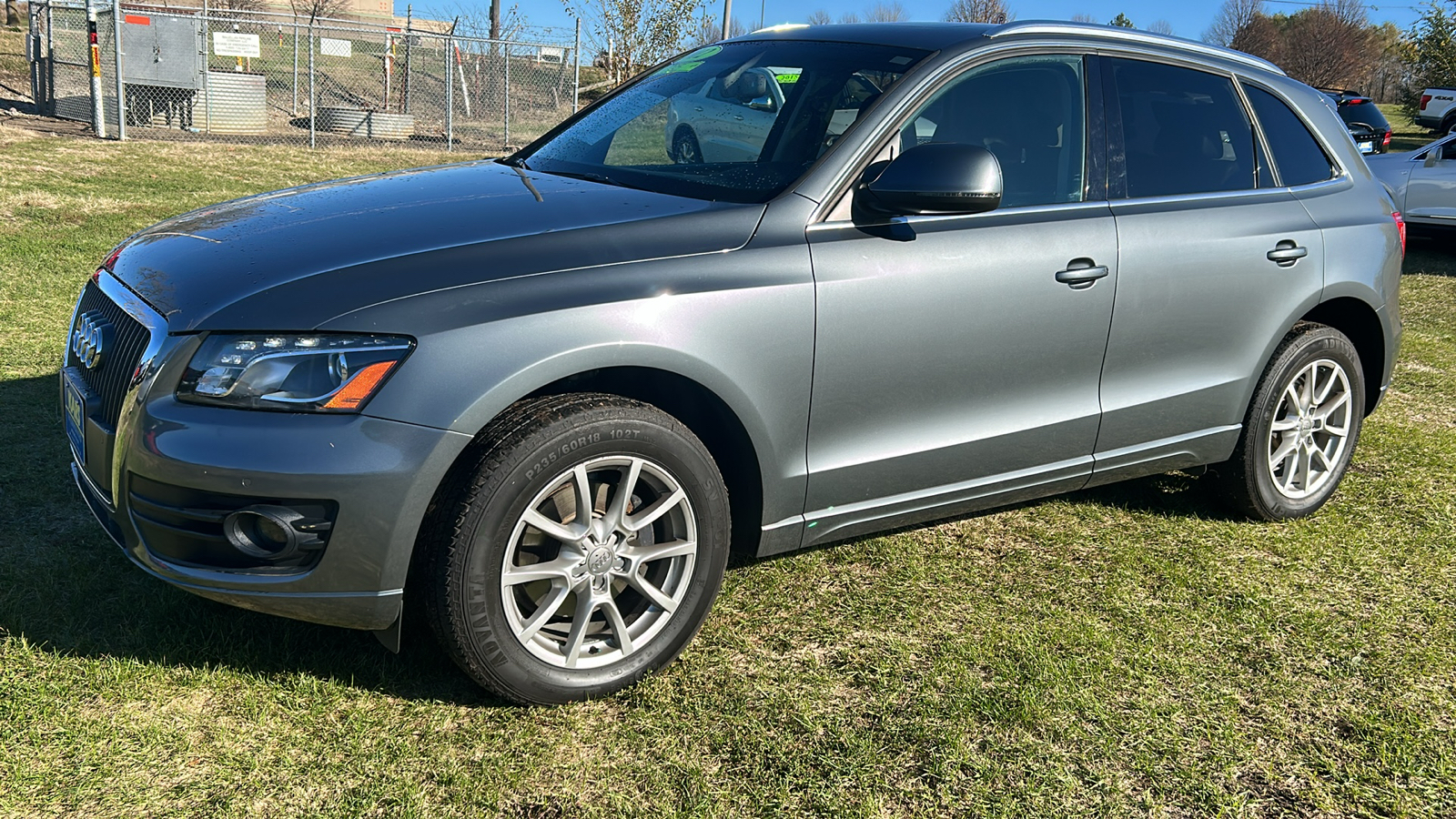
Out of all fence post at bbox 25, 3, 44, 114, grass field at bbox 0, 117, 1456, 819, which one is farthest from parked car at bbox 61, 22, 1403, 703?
fence post at bbox 25, 3, 44, 114

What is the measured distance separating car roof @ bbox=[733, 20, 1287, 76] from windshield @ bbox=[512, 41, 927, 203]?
0.22ft

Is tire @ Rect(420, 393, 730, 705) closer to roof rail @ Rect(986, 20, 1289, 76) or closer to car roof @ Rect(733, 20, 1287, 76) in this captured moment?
car roof @ Rect(733, 20, 1287, 76)

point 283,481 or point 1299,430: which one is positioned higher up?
point 283,481

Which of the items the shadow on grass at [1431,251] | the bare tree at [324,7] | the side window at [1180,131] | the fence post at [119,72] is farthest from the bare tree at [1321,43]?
the side window at [1180,131]

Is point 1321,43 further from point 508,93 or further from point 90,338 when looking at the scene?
point 90,338

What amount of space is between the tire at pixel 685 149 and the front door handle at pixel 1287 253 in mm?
2130

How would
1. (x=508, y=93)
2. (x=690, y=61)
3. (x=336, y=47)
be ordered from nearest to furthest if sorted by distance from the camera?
(x=690, y=61) < (x=508, y=93) < (x=336, y=47)

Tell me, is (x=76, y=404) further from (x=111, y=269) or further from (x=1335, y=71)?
(x=1335, y=71)

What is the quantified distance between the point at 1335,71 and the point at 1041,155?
46375 mm

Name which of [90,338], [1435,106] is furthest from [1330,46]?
[90,338]

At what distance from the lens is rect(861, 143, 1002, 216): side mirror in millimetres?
3137

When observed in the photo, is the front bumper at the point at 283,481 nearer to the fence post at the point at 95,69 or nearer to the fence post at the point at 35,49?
the fence post at the point at 95,69

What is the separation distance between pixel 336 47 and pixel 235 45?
7.20 meters

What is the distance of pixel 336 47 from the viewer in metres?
26.2
